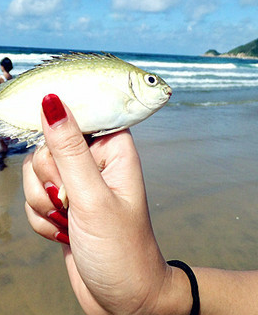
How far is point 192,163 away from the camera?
A: 632cm

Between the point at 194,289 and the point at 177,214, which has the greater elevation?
the point at 194,289

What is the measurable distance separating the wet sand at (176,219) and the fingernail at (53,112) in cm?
204

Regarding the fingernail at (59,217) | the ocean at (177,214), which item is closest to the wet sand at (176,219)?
the ocean at (177,214)

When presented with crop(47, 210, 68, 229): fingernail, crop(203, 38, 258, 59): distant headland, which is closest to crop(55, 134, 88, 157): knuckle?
crop(47, 210, 68, 229): fingernail

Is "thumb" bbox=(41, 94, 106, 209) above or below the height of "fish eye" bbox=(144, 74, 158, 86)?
below

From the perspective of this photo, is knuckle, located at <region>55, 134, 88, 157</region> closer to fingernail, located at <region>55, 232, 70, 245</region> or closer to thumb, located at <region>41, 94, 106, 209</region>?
thumb, located at <region>41, 94, 106, 209</region>

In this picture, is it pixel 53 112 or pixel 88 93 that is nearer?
pixel 53 112

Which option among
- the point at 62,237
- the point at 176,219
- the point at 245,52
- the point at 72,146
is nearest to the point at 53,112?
the point at 72,146

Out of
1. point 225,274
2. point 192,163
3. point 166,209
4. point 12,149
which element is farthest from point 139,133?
point 225,274

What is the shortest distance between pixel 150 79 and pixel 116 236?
0.90 m

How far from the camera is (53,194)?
213 centimetres

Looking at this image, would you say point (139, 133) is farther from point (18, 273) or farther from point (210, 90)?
point (210, 90)

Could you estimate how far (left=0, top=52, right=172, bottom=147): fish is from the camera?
184cm

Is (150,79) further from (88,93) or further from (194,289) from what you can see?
(194,289)
